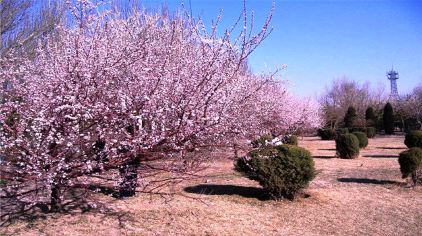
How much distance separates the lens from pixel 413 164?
8898mm

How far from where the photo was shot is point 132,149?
14.0 ft

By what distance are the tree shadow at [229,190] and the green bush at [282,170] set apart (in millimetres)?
367

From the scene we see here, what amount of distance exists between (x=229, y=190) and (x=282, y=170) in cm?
136

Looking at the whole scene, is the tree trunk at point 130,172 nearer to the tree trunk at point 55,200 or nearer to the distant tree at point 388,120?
the tree trunk at point 55,200

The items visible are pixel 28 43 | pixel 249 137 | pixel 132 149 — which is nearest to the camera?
pixel 132 149

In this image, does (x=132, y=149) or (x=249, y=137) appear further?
(x=249, y=137)

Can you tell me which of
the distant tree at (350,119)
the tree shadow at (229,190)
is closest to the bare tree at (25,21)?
the tree shadow at (229,190)

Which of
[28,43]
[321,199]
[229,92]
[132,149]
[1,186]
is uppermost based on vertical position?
[28,43]

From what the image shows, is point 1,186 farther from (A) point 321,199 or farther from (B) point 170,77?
(A) point 321,199

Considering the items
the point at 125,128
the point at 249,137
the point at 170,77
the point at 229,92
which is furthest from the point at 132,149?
the point at 249,137

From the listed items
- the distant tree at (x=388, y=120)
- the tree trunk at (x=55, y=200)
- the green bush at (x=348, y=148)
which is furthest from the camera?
the distant tree at (x=388, y=120)

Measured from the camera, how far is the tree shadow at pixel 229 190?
7695 mm

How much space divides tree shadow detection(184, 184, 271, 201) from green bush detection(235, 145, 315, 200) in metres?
0.37

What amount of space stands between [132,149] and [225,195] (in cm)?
369
